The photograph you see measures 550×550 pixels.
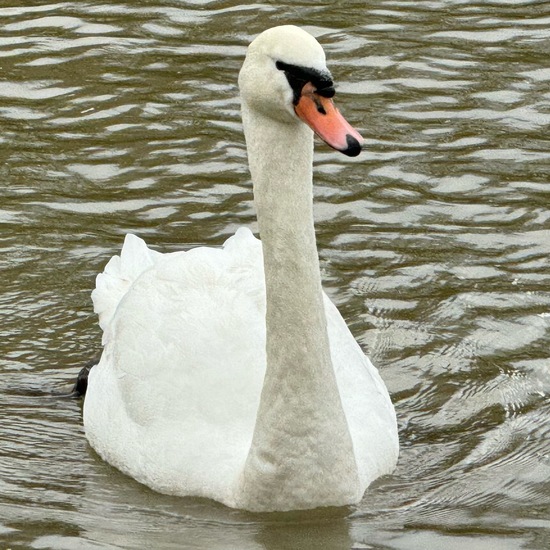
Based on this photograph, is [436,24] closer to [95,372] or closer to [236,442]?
[95,372]

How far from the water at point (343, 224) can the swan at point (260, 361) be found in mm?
157

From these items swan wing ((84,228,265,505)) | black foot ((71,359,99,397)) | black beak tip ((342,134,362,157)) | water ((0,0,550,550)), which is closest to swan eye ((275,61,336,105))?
black beak tip ((342,134,362,157))

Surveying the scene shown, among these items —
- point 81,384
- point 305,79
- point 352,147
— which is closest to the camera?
point 352,147

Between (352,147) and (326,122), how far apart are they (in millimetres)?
143

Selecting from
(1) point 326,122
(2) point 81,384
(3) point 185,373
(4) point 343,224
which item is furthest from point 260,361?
(4) point 343,224

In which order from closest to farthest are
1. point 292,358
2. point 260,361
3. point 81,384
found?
1. point 292,358
2. point 260,361
3. point 81,384

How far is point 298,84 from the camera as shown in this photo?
5.68 metres

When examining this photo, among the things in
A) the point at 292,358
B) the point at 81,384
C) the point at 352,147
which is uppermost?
the point at 352,147

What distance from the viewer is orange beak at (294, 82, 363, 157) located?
5547 mm

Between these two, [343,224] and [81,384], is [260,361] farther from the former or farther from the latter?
[343,224]

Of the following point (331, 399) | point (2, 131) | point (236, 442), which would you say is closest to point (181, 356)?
point (236, 442)

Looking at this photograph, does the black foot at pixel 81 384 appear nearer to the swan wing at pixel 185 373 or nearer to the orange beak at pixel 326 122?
the swan wing at pixel 185 373

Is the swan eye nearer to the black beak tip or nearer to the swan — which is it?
the swan

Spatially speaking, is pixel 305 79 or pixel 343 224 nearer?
pixel 305 79
